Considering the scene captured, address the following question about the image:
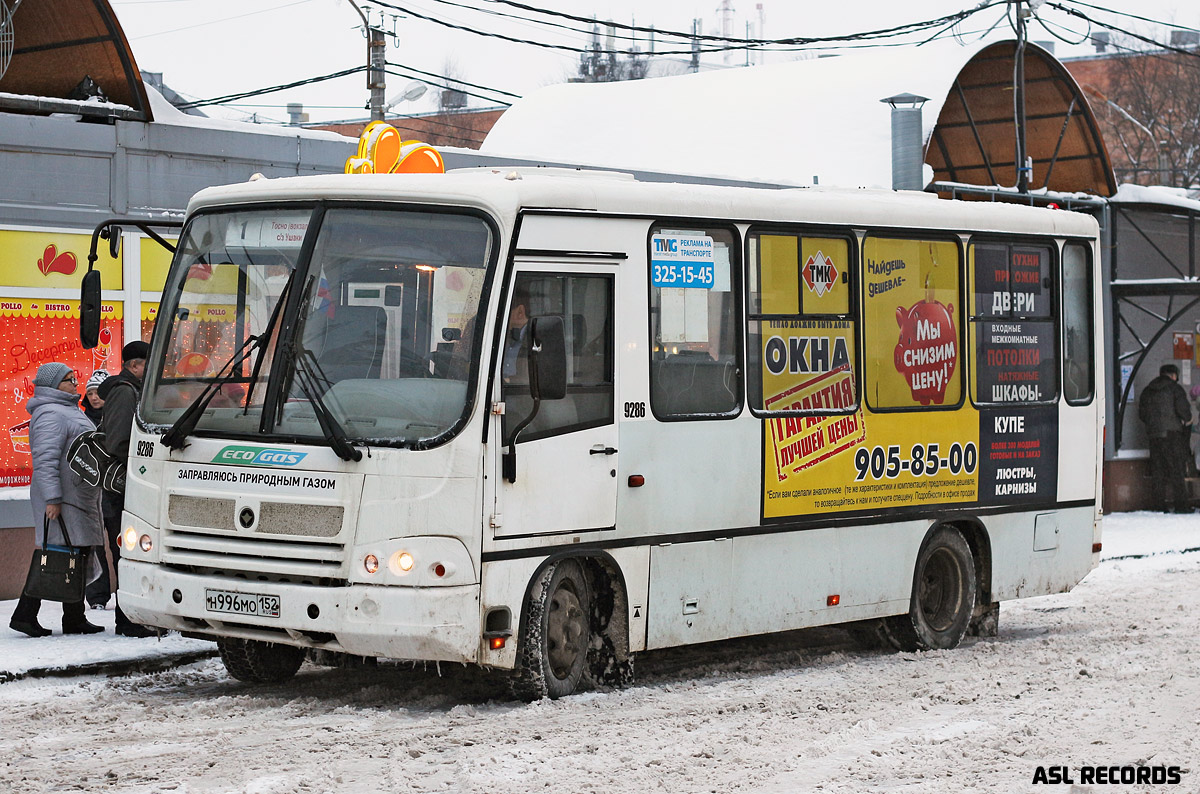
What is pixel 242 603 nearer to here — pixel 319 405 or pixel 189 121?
pixel 319 405

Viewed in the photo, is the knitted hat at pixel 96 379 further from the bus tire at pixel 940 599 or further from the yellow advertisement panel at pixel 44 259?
the bus tire at pixel 940 599

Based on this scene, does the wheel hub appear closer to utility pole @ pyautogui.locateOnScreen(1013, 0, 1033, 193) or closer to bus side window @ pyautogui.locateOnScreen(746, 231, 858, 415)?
bus side window @ pyautogui.locateOnScreen(746, 231, 858, 415)

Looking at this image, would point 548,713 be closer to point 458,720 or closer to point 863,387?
point 458,720

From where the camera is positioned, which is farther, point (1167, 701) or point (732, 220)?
point (732, 220)

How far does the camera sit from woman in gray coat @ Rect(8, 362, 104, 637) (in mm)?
11438

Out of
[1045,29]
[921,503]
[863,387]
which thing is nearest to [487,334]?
[863,387]

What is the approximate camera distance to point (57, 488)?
37.6ft

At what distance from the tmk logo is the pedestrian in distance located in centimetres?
522

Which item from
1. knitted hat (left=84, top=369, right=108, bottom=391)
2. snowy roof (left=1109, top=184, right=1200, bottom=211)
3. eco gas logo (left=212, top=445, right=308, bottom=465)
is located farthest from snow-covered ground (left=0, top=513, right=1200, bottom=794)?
snowy roof (left=1109, top=184, right=1200, bottom=211)

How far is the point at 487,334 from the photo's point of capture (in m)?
8.76

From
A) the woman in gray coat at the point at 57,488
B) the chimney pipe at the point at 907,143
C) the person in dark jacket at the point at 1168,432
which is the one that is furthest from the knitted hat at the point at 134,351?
the person in dark jacket at the point at 1168,432

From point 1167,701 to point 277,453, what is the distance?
4.92 metres

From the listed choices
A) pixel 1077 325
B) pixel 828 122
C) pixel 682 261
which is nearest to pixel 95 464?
pixel 682 261

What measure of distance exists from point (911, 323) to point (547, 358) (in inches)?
144
